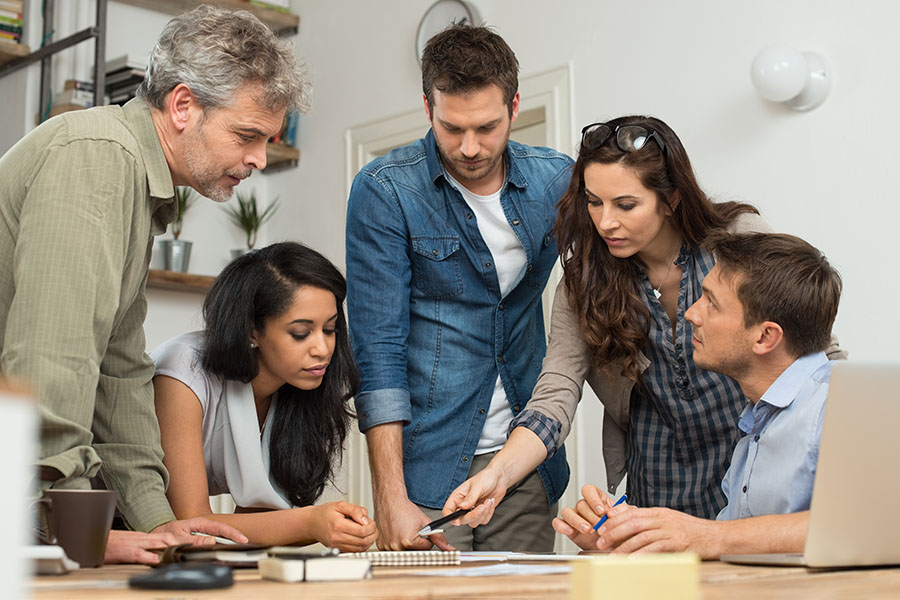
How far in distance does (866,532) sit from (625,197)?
2.84ft

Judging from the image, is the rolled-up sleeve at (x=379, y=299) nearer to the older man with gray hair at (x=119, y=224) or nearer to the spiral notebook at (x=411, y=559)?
the older man with gray hair at (x=119, y=224)

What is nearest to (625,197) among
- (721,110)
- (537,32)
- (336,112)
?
(721,110)

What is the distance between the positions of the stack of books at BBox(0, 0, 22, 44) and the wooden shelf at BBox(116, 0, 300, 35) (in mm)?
474

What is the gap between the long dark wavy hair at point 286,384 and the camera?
2.01 meters

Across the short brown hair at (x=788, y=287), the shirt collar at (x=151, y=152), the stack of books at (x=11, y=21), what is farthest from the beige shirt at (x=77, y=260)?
the stack of books at (x=11, y=21)

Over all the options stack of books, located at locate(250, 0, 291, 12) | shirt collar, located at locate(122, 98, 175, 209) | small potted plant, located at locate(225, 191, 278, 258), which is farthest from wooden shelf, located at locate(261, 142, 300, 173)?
shirt collar, located at locate(122, 98, 175, 209)

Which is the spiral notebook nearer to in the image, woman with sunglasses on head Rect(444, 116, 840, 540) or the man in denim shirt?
woman with sunglasses on head Rect(444, 116, 840, 540)

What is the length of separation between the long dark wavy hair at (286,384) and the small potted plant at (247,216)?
2607 mm

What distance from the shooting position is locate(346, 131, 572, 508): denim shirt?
209cm

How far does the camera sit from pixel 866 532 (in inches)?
44.5

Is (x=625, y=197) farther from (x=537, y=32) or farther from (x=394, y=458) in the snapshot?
(x=537, y=32)

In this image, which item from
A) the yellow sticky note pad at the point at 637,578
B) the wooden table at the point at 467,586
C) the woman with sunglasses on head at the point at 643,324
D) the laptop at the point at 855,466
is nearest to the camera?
the yellow sticky note pad at the point at 637,578

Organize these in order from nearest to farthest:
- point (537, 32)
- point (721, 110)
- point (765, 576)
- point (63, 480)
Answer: point (765, 576) < point (63, 480) < point (721, 110) < point (537, 32)

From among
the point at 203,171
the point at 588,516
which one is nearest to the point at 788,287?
the point at 588,516
